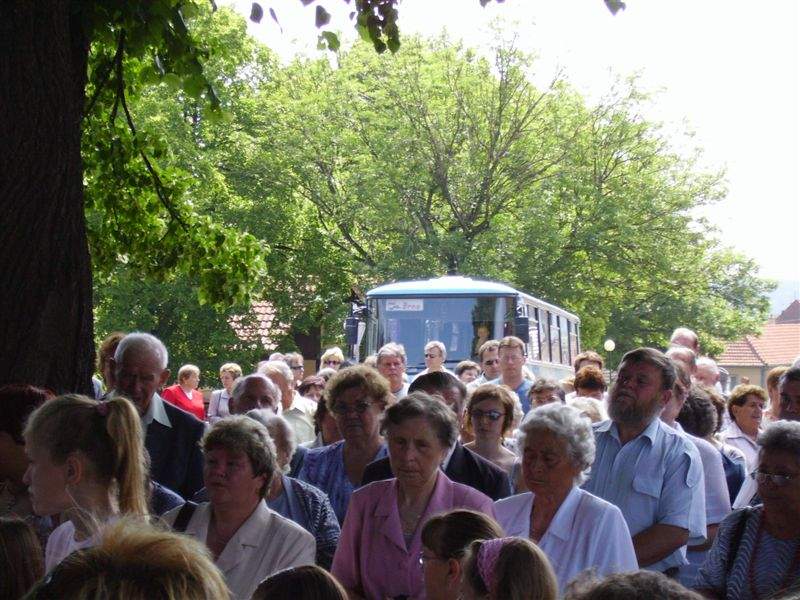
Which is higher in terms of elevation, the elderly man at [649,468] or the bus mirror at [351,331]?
the bus mirror at [351,331]

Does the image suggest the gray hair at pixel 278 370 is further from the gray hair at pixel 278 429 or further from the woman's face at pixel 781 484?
the woman's face at pixel 781 484

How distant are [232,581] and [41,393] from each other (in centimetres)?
134

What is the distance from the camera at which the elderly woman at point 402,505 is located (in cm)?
550

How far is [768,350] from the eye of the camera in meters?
95.3

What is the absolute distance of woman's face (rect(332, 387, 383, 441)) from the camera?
22.6 feet

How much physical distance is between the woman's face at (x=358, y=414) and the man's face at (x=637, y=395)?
124 cm

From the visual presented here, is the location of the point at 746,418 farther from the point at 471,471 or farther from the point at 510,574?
the point at 510,574

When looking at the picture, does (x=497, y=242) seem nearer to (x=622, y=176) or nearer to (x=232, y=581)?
(x=622, y=176)

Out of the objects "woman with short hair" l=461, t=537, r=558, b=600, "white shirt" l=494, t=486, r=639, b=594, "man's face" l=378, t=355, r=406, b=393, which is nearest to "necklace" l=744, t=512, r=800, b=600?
"white shirt" l=494, t=486, r=639, b=594

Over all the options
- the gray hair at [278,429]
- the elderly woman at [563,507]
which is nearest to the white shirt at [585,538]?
the elderly woman at [563,507]

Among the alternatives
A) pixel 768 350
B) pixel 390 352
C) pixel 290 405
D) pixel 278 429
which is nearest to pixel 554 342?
pixel 390 352

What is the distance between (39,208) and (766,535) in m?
4.15

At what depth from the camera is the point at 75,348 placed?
720 cm

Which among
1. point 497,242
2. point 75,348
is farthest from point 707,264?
point 75,348
